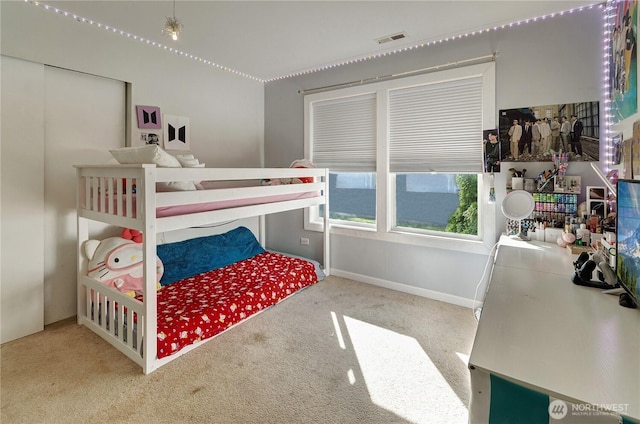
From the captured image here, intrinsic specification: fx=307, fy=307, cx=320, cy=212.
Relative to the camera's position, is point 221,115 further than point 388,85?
Yes

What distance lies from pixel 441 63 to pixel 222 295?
2831 millimetres

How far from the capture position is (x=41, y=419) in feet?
4.96

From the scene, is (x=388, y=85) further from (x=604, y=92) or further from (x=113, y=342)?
(x=113, y=342)

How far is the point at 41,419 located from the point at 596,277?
2.79m

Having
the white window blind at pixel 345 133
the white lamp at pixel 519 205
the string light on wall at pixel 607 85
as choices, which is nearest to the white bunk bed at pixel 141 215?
the white window blind at pixel 345 133

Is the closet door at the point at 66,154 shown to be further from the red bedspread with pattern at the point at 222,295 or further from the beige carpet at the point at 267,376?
the red bedspread with pattern at the point at 222,295

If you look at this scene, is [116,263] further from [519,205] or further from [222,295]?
[519,205]

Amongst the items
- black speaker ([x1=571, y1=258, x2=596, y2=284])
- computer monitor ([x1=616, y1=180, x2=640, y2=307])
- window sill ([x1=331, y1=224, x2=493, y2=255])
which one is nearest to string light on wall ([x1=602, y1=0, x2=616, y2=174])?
window sill ([x1=331, y1=224, x2=493, y2=255])

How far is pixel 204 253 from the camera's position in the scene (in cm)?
317

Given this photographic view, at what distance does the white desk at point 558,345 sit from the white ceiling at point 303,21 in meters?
2.03

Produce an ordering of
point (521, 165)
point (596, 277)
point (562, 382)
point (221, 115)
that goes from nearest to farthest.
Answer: point (562, 382), point (596, 277), point (521, 165), point (221, 115)

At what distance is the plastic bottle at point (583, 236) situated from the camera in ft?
6.64

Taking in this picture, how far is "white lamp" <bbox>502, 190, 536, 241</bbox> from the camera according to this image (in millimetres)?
2314

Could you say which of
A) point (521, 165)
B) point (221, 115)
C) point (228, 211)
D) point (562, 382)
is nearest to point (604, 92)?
point (521, 165)
